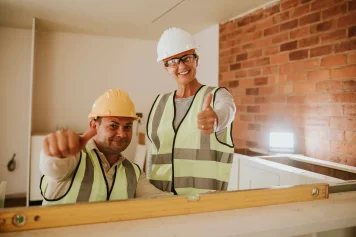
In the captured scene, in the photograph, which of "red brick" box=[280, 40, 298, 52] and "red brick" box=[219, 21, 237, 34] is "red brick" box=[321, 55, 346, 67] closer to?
"red brick" box=[280, 40, 298, 52]

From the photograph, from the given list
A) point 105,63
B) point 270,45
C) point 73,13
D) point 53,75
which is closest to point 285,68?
point 270,45

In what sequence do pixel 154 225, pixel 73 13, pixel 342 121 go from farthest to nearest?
1. pixel 73 13
2. pixel 342 121
3. pixel 154 225

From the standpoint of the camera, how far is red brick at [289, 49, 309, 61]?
2.32 metres

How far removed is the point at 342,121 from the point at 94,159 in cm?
172

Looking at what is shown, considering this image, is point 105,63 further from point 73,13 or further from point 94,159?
point 94,159

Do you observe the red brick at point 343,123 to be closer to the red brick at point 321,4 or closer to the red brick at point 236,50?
the red brick at point 321,4

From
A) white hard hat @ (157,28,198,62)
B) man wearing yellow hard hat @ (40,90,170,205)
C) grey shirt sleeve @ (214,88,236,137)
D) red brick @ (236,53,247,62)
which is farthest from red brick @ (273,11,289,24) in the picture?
man wearing yellow hard hat @ (40,90,170,205)

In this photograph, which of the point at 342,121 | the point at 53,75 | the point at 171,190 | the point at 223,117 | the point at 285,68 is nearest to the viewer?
the point at 223,117

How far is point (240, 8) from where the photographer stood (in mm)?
2924

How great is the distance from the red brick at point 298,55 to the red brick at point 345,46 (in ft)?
0.88

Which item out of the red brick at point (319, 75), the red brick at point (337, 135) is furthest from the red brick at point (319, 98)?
the red brick at point (337, 135)

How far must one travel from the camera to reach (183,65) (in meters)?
1.50

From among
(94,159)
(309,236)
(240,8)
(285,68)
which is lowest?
(309,236)

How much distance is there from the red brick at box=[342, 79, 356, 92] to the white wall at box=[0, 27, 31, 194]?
3831 mm
